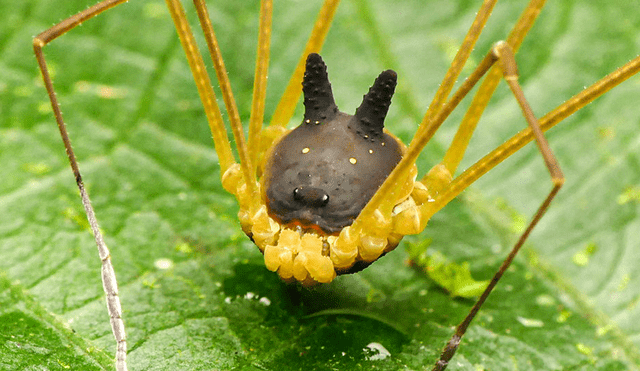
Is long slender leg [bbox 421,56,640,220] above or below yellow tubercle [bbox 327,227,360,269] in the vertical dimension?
above

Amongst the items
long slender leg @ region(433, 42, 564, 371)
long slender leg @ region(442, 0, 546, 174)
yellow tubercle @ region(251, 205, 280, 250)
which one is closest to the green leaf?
long slender leg @ region(442, 0, 546, 174)

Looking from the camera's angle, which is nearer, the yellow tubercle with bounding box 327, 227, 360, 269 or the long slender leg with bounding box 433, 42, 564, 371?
the long slender leg with bounding box 433, 42, 564, 371

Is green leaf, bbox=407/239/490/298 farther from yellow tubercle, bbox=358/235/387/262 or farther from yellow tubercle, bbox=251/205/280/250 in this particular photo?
yellow tubercle, bbox=251/205/280/250

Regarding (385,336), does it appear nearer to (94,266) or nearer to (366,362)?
(366,362)

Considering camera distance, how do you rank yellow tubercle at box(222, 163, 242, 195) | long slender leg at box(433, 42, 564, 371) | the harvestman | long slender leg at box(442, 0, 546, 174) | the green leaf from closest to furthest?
long slender leg at box(433, 42, 564, 371)
the harvestman
long slender leg at box(442, 0, 546, 174)
yellow tubercle at box(222, 163, 242, 195)
the green leaf

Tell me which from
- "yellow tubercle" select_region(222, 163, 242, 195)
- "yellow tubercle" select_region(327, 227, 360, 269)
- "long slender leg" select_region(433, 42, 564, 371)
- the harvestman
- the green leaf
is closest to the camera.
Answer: "long slender leg" select_region(433, 42, 564, 371)

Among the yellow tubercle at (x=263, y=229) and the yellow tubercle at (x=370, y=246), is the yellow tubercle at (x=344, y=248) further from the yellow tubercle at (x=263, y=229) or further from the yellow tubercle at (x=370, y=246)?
the yellow tubercle at (x=263, y=229)

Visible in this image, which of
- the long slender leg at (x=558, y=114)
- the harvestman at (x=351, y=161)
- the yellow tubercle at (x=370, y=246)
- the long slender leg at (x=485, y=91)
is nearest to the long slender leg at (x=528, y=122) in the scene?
the harvestman at (x=351, y=161)

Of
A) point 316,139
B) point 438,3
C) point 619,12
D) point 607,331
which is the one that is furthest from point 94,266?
A: point 619,12
